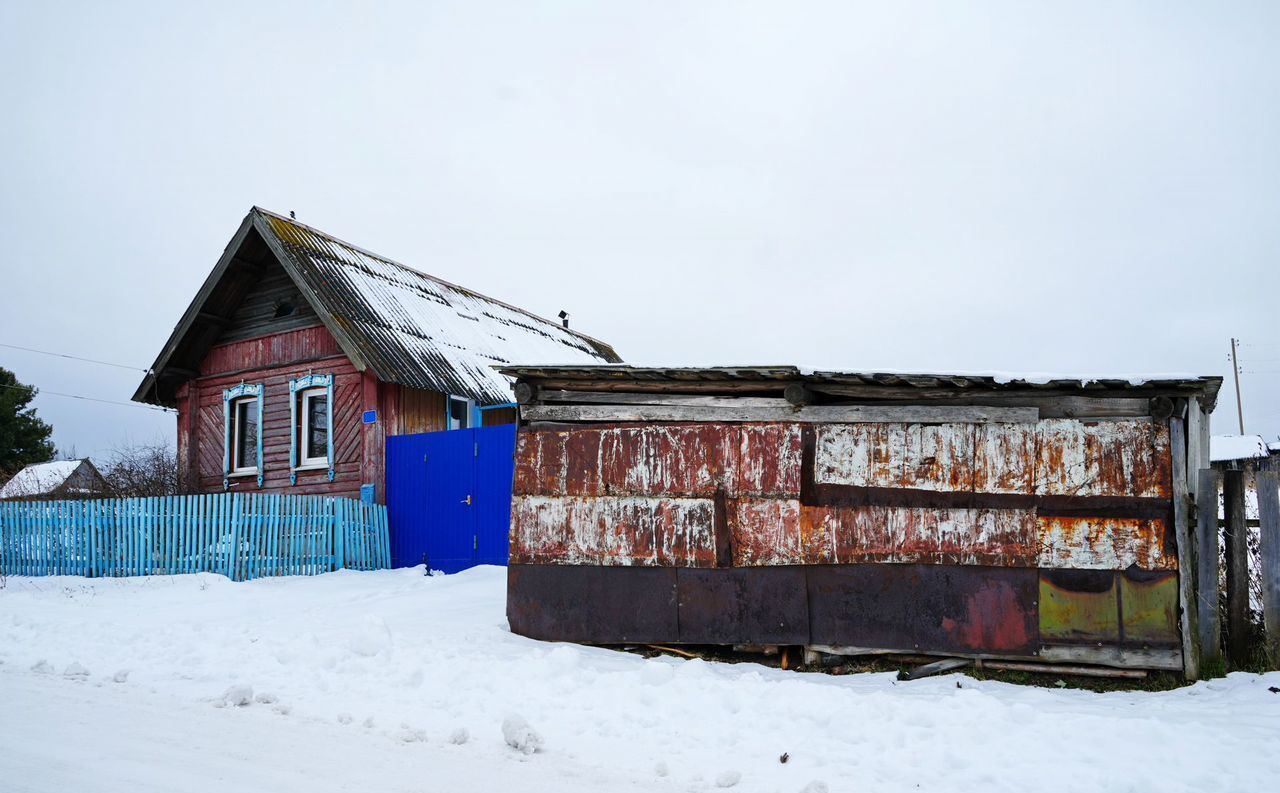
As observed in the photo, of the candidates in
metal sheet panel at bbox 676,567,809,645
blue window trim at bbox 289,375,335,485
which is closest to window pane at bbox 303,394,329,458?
blue window trim at bbox 289,375,335,485

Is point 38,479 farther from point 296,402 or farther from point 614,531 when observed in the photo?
point 614,531

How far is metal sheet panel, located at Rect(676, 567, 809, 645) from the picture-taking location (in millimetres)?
7037

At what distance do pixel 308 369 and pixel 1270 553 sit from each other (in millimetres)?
13753

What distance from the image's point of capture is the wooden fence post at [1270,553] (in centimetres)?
640

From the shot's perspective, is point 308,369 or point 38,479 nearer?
point 308,369

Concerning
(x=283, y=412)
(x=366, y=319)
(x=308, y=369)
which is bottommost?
(x=283, y=412)

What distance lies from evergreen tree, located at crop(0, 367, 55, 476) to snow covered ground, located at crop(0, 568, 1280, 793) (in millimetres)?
34095

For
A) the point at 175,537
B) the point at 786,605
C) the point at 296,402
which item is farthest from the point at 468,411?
the point at 786,605

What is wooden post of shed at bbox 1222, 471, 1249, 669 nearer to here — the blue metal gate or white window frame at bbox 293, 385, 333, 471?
the blue metal gate

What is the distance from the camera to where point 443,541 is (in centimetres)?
1302

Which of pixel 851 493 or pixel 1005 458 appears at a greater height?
pixel 1005 458

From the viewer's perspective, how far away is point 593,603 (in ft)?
24.9

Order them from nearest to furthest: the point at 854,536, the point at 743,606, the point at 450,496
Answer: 1. the point at 854,536
2. the point at 743,606
3. the point at 450,496

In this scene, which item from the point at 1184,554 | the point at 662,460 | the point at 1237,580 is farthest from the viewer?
the point at 662,460
